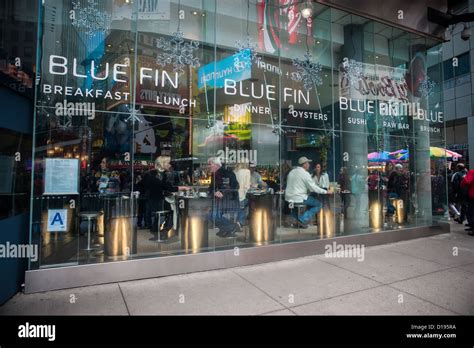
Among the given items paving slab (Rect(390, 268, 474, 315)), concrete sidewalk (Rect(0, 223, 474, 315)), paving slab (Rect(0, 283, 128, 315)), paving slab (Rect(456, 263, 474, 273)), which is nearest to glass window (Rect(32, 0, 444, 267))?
paving slab (Rect(0, 283, 128, 315))

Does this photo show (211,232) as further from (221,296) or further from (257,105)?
(257,105)

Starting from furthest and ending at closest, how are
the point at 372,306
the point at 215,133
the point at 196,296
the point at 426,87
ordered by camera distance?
1. the point at 426,87
2. the point at 215,133
3. the point at 196,296
4. the point at 372,306

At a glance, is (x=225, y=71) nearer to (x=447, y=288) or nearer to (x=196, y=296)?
(x=196, y=296)

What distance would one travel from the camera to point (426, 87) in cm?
950

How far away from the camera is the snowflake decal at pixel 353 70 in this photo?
850cm

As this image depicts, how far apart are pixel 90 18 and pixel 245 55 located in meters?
3.50

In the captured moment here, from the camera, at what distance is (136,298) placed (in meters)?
3.99


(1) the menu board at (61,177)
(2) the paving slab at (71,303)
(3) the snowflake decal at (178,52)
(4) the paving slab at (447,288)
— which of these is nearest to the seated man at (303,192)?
(4) the paving slab at (447,288)

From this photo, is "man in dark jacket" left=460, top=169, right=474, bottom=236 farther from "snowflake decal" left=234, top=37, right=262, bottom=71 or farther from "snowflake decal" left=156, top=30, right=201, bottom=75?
"snowflake decal" left=156, top=30, right=201, bottom=75

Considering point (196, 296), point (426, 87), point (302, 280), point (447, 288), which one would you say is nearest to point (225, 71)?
point (302, 280)

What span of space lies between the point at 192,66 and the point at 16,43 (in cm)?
352

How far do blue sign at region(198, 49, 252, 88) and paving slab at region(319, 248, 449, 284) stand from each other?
455 centimetres

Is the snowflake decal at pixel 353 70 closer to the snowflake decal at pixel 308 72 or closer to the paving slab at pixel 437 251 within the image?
the snowflake decal at pixel 308 72

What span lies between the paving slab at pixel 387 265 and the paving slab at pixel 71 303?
390 centimetres
